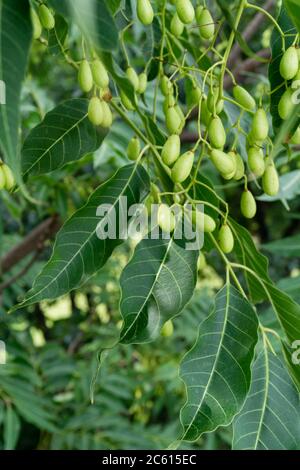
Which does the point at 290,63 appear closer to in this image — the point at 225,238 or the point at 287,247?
the point at 225,238

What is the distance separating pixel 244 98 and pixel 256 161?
54 mm

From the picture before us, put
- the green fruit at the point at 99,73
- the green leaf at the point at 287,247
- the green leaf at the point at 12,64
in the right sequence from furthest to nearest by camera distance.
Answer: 1. the green leaf at the point at 287,247
2. the green fruit at the point at 99,73
3. the green leaf at the point at 12,64

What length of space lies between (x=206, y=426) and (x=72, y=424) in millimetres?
1036

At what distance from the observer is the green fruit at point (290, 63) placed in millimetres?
505

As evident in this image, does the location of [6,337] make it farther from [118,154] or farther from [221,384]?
[221,384]

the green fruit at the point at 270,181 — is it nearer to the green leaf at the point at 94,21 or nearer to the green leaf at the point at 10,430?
the green leaf at the point at 94,21

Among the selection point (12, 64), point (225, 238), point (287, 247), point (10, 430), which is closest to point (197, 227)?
point (225, 238)

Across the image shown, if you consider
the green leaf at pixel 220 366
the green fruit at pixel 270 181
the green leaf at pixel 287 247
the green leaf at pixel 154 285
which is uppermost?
the green fruit at pixel 270 181

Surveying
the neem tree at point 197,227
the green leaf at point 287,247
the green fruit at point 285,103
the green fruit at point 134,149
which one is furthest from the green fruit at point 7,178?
the green leaf at point 287,247

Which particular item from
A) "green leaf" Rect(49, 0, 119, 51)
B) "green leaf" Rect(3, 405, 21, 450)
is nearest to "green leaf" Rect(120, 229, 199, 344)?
"green leaf" Rect(49, 0, 119, 51)

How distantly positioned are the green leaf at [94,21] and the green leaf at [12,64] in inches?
0.9

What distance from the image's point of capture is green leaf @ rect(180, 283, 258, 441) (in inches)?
20.0

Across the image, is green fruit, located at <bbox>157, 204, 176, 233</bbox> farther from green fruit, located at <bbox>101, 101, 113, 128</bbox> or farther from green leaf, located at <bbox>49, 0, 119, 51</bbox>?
green leaf, located at <bbox>49, 0, 119, 51</bbox>
